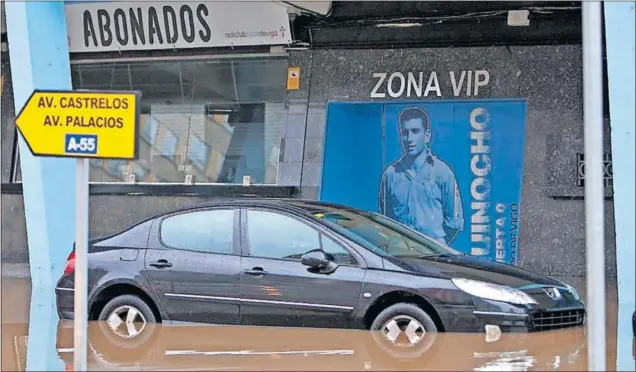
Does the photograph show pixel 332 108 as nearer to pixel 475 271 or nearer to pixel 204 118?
pixel 204 118

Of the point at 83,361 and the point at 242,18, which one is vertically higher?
the point at 242,18

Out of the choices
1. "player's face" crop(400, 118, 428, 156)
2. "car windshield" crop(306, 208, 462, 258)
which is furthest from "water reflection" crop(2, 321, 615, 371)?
"player's face" crop(400, 118, 428, 156)

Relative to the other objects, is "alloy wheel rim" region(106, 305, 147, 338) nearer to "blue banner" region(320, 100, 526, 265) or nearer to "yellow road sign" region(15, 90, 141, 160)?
"yellow road sign" region(15, 90, 141, 160)

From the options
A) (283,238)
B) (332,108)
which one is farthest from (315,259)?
(332,108)

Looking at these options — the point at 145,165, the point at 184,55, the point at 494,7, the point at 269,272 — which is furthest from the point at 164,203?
the point at 269,272

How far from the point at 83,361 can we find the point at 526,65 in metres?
9.25

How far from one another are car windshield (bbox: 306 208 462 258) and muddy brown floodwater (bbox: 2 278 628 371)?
87cm

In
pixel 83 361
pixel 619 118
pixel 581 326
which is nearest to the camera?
pixel 83 361

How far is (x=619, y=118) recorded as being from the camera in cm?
1063

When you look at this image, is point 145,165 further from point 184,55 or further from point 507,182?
point 507,182

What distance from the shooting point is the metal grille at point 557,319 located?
8453mm

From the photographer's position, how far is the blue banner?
14.5m

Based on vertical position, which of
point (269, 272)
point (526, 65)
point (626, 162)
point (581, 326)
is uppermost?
point (526, 65)

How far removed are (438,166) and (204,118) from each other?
3.77 metres
